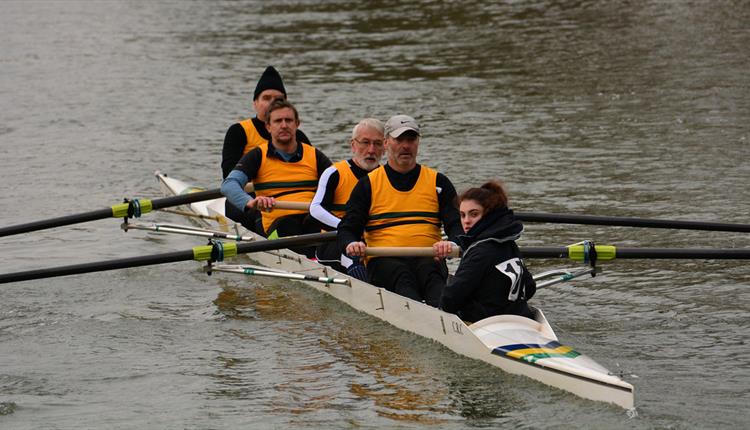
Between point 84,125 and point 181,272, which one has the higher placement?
point 84,125

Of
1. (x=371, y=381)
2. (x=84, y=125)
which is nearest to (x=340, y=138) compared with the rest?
(x=84, y=125)

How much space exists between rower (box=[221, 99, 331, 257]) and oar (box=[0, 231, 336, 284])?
1194 millimetres

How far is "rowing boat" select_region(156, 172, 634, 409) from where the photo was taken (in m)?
7.29

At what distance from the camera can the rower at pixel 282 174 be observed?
36.1ft

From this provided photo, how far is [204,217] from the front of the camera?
44.3 feet

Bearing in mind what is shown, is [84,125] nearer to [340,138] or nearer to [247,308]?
[340,138]

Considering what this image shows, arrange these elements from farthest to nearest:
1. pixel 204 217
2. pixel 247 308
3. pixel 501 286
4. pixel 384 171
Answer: pixel 204 217 < pixel 247 308 < pixel 384 171 < pixel 501 286

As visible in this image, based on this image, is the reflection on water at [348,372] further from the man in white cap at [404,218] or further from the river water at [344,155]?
the man in white cap at [404,218]

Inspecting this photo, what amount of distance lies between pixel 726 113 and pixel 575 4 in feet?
48.5

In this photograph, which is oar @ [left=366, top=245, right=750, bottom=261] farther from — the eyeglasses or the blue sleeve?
the blue sleeve

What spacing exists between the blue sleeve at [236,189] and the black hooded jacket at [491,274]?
121 inches

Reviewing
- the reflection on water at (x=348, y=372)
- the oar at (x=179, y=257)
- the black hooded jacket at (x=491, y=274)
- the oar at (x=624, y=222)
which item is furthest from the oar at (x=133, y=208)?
the black hooded jacket at (x=491, y=274)

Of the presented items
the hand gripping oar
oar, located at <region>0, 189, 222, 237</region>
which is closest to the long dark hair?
the hand gripping oar

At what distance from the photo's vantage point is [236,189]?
35.9ft
